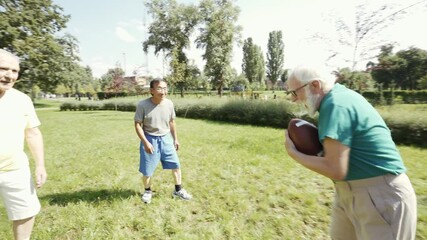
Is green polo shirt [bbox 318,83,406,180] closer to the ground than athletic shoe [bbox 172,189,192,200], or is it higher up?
higher up

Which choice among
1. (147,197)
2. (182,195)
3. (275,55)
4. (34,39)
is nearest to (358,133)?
(182,195)

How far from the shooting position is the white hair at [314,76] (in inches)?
76.7

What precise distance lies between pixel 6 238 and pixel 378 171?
15.4 ft

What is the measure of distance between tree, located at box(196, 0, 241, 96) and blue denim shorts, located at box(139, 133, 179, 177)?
36.5 metres

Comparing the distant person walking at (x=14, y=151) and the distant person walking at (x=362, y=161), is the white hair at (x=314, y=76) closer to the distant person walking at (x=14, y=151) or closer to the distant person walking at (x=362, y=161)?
the distant person walking at (x=362, y=161)

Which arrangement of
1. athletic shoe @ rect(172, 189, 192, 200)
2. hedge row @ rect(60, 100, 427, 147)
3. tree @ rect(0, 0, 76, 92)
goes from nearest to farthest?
athletic shoe @ rect(172, 189, 192, 200) → hedge row @ rect(60, 100, 427, 147) → tree @ rect(0, 0, 76, 92)

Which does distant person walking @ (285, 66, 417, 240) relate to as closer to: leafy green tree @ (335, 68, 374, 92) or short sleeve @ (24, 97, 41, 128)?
short sleeve @ (24, 97, 41, 128)

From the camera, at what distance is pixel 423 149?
8.55 meters

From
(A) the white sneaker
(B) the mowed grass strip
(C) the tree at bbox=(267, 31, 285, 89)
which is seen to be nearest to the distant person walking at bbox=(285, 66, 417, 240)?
(B) the mowed grass strip

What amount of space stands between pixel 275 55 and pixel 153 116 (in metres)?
73.1

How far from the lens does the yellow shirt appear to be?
241cm

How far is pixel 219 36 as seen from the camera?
131 ft

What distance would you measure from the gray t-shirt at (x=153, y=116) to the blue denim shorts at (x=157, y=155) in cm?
12

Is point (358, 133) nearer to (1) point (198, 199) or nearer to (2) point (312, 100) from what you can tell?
(2) point (312, 100)
